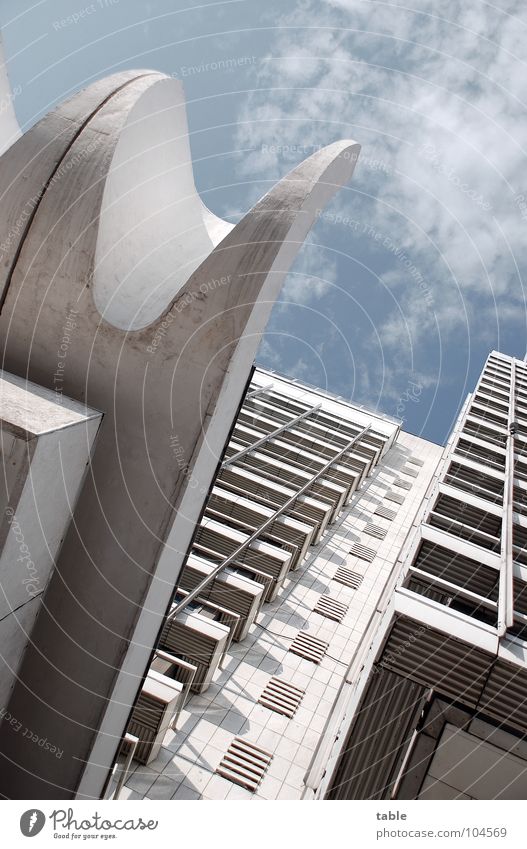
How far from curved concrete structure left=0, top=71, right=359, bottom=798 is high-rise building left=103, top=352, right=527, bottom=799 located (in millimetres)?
2302

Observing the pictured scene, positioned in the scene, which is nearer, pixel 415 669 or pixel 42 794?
pixel 415 669

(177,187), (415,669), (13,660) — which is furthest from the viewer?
(177,187)

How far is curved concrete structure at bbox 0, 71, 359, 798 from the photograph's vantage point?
832 cm

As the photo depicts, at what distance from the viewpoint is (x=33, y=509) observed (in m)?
7.09

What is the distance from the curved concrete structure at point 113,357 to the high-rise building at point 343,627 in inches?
90.6

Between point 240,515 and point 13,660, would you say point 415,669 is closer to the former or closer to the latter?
point 13,660

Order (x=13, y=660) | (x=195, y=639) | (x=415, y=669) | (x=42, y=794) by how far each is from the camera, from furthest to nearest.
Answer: (x=195, y=639) → (x=42, y=794) → (x=13, y=660) → (x=415, y=669)

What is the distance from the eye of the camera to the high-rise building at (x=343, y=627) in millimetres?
7715

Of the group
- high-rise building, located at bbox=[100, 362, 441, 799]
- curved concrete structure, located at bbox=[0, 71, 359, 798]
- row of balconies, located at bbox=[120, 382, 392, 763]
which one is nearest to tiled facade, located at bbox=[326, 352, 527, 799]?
high-rise building, located at bbox=[100, 362, 441, 799]

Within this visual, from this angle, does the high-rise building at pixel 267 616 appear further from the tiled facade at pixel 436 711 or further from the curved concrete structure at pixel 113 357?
the tiled facade at pixel 436 711

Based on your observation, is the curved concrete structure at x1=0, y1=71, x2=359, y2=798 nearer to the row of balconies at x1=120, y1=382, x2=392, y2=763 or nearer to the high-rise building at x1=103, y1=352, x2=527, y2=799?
the high-rise building at x1=103, y1=352, x2=527, y2=799

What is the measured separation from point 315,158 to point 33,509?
6088 millimetres

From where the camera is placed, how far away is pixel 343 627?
79.6 feet

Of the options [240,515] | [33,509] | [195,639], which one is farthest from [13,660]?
[240,515]
